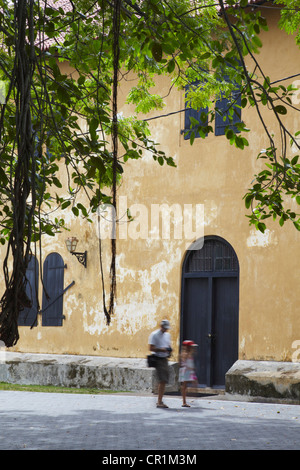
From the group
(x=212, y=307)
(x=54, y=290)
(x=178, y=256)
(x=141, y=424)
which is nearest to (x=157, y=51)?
(x=141, y=424)

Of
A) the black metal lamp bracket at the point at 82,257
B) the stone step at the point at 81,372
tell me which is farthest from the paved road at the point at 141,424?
the black metal lamp bracket at the point at 82,257

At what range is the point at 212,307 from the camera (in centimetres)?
1367

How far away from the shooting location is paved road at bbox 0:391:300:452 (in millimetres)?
7023

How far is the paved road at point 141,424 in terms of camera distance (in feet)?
23.0

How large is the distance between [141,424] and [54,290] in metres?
7.59

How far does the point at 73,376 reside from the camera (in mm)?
14820

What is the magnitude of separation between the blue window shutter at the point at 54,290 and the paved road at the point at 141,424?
12.2ft

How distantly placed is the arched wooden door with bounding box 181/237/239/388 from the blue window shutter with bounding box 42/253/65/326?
3227mm

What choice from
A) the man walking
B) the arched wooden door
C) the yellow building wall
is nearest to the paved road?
the man walking

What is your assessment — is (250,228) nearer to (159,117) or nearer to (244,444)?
(159,117)

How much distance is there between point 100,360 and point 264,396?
410 centimetres

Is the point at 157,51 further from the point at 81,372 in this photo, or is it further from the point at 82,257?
the point at 82,257
